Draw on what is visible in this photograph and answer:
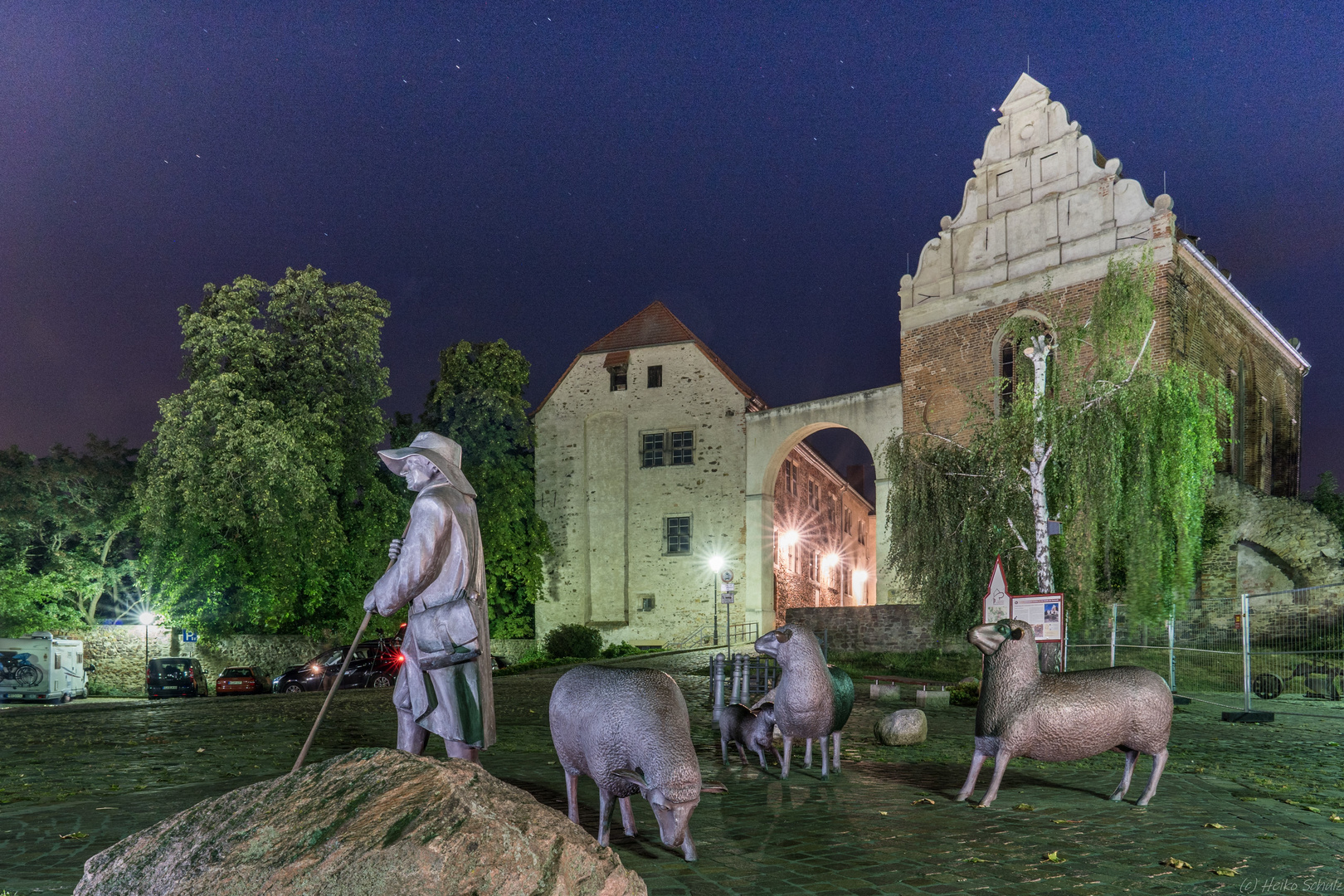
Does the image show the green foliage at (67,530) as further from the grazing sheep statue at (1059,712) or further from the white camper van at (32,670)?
the grazing sheep statue at (1059,712)

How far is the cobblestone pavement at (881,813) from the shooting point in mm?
5277

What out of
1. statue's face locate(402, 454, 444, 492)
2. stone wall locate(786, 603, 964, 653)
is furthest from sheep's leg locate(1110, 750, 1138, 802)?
stone wall locate(786, 603, 964, 653)

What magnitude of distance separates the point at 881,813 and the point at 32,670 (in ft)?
86.8

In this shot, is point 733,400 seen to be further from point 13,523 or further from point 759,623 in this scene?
point 13,523

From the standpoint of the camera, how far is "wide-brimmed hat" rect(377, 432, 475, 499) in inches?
244

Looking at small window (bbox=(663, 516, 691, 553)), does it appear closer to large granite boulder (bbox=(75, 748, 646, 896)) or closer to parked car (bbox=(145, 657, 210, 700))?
parked car (bbox=(145, 657, 210, 700))

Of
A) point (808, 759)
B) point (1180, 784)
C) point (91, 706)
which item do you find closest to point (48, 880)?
point (808, 759)

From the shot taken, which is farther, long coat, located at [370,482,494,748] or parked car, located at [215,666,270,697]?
parked car, located at [215,666,270,697]

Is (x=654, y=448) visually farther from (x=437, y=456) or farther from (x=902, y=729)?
(x=437, y=456)

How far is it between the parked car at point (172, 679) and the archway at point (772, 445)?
17.7 meters

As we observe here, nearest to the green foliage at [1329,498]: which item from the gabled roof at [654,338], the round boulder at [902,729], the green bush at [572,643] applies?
the gabled roof at [654,338]

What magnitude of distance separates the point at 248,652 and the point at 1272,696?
28265 millimetres

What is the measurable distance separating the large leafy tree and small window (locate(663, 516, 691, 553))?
10.5 m

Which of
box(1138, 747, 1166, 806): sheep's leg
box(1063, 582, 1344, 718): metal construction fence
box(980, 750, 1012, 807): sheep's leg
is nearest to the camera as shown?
box(980, 750, 1012, 807): sheep's leg
